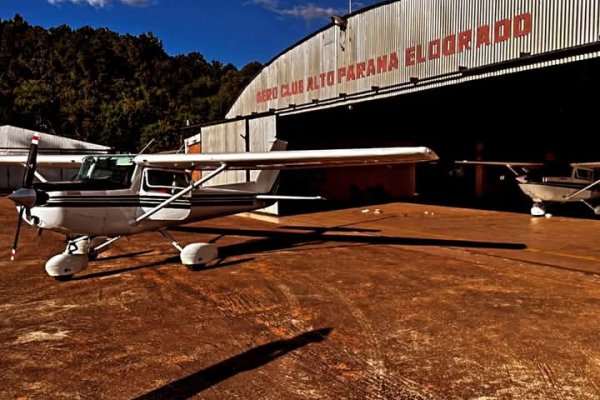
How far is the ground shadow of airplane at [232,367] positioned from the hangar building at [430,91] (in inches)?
345

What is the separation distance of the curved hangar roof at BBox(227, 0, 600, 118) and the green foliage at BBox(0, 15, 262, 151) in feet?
126

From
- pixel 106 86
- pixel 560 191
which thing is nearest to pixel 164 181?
pixel 560 191

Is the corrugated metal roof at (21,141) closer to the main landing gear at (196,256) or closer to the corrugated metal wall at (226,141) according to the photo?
the corrugated metal wall at (226,141)

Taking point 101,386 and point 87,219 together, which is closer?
point 101,386

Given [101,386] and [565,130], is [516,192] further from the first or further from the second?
[101,386]

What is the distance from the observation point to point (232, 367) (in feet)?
14.0

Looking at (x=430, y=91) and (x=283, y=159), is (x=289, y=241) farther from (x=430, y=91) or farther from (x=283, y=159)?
(x=430, y=91)

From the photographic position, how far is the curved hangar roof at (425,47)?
34.0 feet

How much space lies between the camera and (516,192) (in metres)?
26.8

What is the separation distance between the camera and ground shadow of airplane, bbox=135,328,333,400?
149 inches

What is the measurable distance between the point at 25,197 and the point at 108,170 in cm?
180

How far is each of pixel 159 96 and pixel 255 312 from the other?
65213 mm

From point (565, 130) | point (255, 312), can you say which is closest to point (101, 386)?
point (255, 312)

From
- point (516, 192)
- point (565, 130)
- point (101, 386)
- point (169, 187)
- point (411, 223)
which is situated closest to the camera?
point (101, 386)
